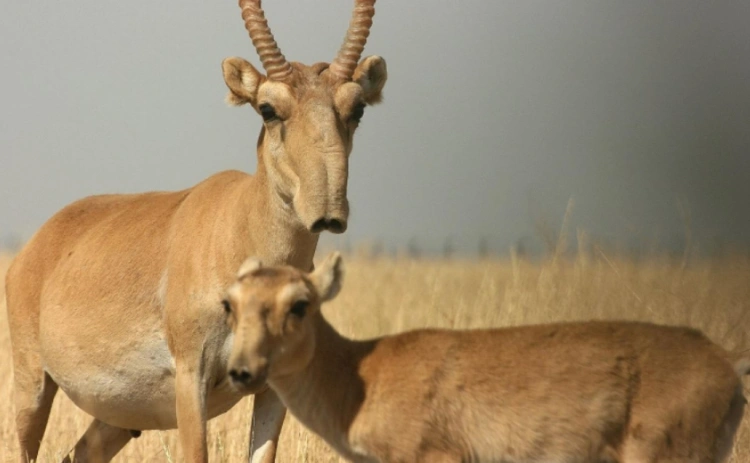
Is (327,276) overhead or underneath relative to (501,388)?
overhead

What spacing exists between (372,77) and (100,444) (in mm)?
4211

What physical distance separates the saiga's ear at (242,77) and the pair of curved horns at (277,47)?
0.36 ft

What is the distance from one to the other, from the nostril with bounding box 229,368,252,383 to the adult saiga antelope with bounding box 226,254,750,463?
174mm

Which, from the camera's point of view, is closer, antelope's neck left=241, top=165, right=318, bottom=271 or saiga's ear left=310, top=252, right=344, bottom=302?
saiga's ear left=310, top=252, right=344, bottom=302

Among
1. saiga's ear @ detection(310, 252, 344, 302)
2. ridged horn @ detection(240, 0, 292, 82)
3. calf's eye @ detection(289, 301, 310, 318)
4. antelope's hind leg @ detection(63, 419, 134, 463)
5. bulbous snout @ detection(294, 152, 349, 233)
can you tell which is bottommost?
antelope's hind leg @ detection(63, 419, 134, 463)

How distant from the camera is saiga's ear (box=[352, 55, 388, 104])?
8.91 meters

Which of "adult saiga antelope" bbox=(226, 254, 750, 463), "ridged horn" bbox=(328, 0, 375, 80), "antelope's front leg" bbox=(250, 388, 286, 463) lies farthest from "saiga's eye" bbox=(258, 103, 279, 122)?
"antelope's front leg" bbox=(250, 388, 286, 463)

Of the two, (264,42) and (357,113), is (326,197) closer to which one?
(357,113)

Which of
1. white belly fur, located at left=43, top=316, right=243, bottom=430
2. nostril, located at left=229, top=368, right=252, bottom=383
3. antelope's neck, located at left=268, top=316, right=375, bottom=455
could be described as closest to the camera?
nostril, located at left=229, top=368, right=252, bottom=383

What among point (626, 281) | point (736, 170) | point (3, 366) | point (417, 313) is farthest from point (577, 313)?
point (3, 366)

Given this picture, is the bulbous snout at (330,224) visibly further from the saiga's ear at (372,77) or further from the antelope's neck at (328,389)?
the saiga's ear at (372,77)

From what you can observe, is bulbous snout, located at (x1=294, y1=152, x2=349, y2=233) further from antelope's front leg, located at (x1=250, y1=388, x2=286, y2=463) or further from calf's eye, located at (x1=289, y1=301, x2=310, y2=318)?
antelope's front leg, located at (x1=250, y1=388, x2=286, y2=463)

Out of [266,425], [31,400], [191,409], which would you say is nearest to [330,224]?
[191,409]

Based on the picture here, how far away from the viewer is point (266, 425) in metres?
9.38
